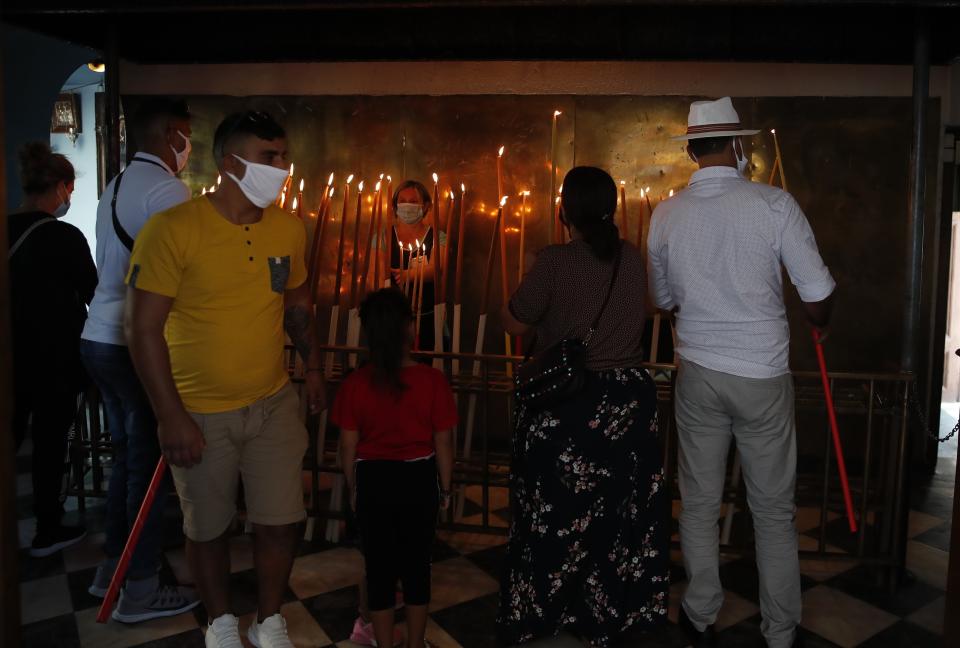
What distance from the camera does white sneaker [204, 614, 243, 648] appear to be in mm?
2436

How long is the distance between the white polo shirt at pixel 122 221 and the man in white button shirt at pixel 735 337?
1646mm

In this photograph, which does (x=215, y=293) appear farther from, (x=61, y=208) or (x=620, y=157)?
(x=620, y=157)

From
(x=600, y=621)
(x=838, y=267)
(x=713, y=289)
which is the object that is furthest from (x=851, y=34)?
(x=600, y=621)

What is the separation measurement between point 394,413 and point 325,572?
1199 mm

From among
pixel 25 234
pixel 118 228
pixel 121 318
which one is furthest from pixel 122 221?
pixel 25 234

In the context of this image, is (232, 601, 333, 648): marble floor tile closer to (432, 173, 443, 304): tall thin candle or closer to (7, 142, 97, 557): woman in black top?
(7, 142, 97, 557): woman in black top

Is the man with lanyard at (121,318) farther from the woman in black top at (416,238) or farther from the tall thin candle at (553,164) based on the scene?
the tall thin candle at (553,164)

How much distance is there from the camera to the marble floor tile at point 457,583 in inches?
120

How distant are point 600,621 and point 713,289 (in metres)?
1.15

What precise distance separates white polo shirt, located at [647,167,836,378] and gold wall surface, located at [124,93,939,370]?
7.09ft

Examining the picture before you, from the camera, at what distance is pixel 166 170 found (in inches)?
110

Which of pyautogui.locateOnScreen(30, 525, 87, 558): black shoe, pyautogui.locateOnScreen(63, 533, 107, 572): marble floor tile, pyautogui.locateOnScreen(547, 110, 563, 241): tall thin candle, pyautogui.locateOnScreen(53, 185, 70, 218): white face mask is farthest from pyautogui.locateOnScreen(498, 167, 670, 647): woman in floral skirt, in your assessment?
pyautogui.locateOnScreen(547, 110, 563, 241): tall thin candle

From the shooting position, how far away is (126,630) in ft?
9.18

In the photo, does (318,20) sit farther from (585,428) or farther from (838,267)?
(838,267)
